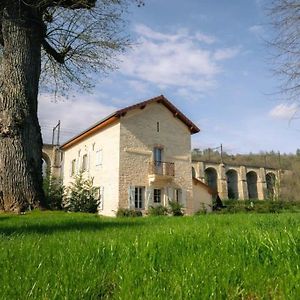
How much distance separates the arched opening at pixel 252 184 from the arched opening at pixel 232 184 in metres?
4.44

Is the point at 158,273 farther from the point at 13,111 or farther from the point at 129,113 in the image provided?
the point at 129,113

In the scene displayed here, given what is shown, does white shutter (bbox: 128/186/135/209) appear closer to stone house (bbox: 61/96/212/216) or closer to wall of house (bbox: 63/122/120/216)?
stone house (bbox: 61/96/212/216)

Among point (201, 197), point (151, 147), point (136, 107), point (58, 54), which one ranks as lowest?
point (201, 197)

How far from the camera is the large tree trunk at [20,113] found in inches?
470

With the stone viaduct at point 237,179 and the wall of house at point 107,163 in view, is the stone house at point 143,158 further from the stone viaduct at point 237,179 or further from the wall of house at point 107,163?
the stone viaduct at point 237,179

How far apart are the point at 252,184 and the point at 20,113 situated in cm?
6716

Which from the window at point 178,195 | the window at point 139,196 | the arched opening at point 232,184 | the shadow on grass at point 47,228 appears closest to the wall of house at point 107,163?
the window at point 139,196

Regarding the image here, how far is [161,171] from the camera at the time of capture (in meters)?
29.9

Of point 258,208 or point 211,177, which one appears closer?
point 258,208

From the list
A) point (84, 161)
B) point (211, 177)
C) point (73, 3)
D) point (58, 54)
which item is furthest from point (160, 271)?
point (211, 177)

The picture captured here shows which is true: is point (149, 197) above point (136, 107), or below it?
below

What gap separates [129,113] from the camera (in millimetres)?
29094

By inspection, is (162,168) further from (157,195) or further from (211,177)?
(211,177)

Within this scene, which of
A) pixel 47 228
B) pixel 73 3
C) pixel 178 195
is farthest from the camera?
pixel 178 195
